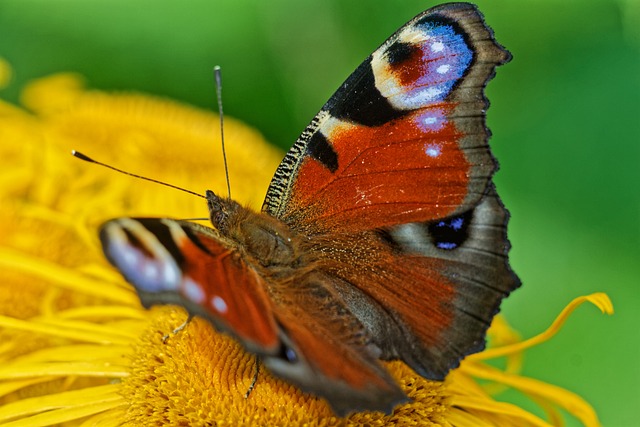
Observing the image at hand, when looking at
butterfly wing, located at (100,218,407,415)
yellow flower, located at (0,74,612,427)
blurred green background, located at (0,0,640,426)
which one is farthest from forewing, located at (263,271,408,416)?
blurred green background, located at (0,0,640,426)

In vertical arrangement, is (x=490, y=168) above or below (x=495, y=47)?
below

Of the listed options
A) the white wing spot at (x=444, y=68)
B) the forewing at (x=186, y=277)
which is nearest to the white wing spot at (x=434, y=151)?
the white wing spot at (x=444, y=68)

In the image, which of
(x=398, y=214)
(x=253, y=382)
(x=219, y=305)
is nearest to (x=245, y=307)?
Result: (x=219, y=305)

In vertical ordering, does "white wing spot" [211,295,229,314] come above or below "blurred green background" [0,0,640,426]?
below

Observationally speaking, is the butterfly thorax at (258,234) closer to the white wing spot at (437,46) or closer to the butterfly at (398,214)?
the butterfly at (398,214)

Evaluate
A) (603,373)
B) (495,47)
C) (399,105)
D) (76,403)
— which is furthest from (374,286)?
(603,373)

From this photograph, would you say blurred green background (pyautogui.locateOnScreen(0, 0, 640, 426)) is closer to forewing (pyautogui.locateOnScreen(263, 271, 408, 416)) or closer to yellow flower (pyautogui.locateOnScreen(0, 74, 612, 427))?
yellow flower (pyautogui.locateOnScreen(0, 74, 612, 427))

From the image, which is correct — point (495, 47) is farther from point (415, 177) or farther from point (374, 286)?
point (374, 286)
